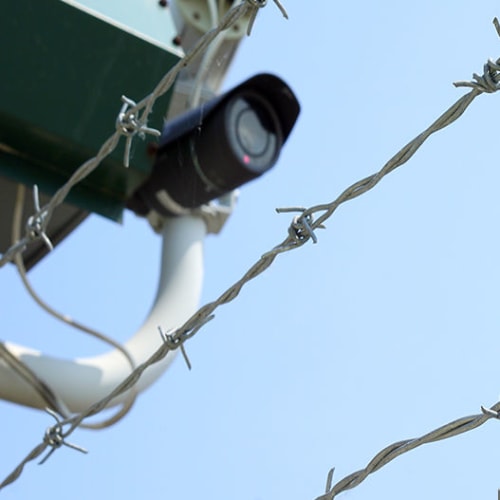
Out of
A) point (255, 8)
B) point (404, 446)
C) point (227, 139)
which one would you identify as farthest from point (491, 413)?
point (227, 139)

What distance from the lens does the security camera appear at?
2.84 metres

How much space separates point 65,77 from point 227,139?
337mm

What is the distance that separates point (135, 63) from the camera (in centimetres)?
285

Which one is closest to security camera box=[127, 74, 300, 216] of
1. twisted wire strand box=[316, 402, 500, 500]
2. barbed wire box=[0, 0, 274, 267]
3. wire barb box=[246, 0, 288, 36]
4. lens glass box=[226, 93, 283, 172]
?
lens glass box=[226, 93, 283, 172]

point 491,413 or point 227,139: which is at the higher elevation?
point 227,139

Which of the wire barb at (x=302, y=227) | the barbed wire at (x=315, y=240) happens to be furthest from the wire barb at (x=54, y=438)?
the wire barb at (x=302, y=227)

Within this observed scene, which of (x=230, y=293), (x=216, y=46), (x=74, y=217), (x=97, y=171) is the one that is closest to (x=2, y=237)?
(x=74, y=217)

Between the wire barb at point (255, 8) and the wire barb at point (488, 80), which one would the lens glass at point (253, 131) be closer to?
the wire barb at point (255, 8)

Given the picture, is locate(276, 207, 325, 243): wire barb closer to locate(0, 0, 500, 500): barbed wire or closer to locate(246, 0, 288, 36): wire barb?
locate(0, 0, 500, 500): barbed wire

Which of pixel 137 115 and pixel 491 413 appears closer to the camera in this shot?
pixel 491 413

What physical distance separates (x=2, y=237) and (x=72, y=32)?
69 centimetres

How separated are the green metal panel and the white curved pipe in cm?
33

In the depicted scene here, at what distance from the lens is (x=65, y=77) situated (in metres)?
2.83

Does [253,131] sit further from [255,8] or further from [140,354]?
[255,8]
